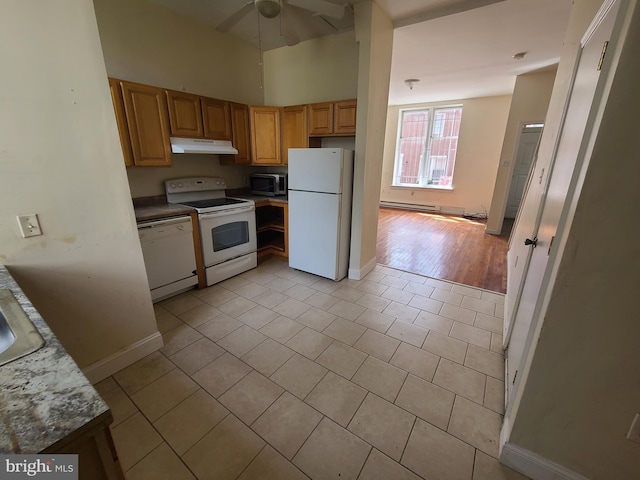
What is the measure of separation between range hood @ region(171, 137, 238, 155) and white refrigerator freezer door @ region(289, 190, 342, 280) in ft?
2.96

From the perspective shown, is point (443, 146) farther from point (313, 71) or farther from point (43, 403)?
point (43, 403)

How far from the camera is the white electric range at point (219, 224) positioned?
2.85 m

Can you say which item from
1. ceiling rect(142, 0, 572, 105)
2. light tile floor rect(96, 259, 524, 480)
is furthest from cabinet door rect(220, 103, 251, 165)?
light tile floor rect(96, 259, 524, 480)

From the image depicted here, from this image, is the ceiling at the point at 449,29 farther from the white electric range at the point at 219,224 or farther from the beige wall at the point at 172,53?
the white electric range at the point at 219,224

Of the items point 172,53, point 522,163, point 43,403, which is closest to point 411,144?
point 522,163

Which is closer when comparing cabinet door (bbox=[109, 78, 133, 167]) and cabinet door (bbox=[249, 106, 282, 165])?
cabinet door (bbox=[109, 78, 133, 167])

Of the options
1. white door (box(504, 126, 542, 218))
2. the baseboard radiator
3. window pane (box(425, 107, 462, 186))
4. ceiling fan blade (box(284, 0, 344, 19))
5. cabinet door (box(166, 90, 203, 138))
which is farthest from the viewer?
the baseboard radiator

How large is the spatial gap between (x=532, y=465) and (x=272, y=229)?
326 centimetres

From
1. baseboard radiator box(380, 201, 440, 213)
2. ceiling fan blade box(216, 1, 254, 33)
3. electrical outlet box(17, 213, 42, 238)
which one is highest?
ceiling fan blade box(216, 1, 254, 33)

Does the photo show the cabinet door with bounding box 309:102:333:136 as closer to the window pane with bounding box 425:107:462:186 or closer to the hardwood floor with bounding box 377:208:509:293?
the hardwood floor with bounding box 377:208:509:293

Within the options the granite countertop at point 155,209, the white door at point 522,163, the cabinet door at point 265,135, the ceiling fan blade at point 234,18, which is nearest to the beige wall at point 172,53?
the ceiling fan blade at point 234,18

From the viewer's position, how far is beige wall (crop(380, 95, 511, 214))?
5.92 metres

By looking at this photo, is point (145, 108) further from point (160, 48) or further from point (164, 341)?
point (164, 341)
